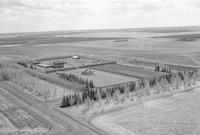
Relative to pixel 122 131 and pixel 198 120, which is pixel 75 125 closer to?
pixel 122 131

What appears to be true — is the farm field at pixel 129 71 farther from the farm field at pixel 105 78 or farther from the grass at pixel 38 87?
the grass at pixel 38 87

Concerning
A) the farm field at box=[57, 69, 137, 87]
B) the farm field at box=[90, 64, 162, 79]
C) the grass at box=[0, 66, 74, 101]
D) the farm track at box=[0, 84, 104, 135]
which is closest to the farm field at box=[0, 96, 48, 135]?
Answer: the farm track at box=[0, 84, 104, 135]

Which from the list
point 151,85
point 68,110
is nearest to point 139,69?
point 151,85

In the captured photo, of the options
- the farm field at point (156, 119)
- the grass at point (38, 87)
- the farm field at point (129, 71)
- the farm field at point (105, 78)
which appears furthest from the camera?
the farm field at point (129, 71)

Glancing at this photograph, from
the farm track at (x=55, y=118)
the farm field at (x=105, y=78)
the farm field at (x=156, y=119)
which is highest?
the farm field at (x=105, y=78)

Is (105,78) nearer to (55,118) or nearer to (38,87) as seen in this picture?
(38,87)

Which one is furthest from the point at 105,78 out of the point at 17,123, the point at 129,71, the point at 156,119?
the point at 17,123

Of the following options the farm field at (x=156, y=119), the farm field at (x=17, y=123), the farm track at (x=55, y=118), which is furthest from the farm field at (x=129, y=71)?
the farm field at (x=17, y=123)
